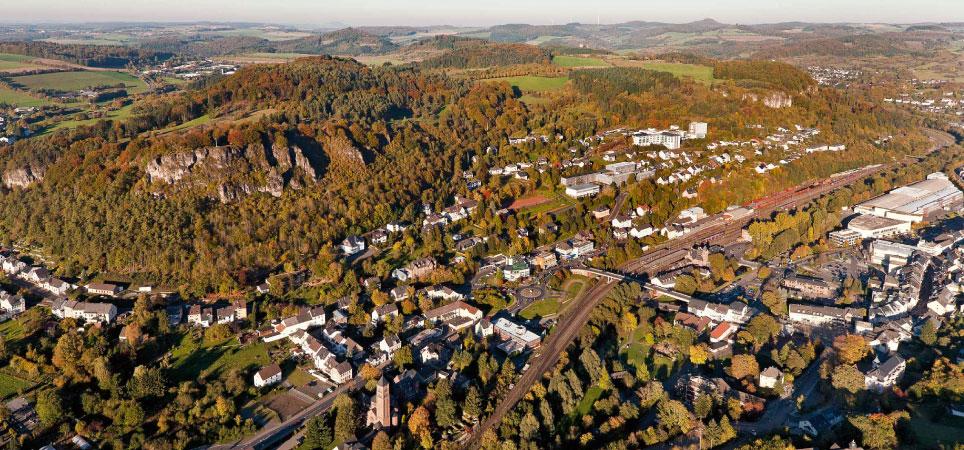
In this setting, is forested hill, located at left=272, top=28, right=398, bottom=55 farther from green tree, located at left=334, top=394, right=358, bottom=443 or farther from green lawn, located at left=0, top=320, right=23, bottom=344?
green tree, located at left=334, top=394, right=358, bottom=443

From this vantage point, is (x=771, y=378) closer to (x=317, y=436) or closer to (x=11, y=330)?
(x=317, y=436)

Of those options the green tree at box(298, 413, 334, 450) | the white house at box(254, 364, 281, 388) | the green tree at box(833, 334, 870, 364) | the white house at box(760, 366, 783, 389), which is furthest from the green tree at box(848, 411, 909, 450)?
the white house at box(254, 364, 281, 388)

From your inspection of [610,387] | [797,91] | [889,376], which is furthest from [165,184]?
[797,91]

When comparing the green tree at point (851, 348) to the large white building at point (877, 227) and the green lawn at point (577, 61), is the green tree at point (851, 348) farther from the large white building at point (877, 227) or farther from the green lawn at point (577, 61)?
the green lawn at point (577, 61)

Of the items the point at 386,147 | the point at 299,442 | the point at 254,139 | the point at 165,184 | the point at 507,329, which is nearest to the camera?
the point at 299,442

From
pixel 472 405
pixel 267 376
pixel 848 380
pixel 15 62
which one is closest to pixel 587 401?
pixel 472 405

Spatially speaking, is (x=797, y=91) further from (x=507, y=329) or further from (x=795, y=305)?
(x=507, y=329)

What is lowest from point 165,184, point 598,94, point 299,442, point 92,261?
point 299,442

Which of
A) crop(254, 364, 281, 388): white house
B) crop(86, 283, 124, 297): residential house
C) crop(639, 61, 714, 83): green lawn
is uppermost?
crop(639, 61, 714, 83): green lawn
